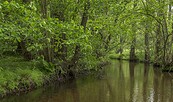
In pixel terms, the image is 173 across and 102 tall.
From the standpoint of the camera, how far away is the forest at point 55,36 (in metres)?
10.1

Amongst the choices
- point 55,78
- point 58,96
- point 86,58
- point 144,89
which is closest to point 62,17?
point 86,58

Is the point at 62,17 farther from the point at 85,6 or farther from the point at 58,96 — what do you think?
the point at 58,96

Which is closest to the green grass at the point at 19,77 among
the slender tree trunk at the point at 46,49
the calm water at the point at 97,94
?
the calm water at the point at 97,94

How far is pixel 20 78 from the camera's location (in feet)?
41.5

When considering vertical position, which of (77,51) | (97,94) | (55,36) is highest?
(55,36)

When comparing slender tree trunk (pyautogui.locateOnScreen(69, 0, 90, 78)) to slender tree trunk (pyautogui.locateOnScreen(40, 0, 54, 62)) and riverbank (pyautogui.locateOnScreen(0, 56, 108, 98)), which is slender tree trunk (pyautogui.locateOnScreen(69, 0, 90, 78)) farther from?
slender tree trunk (pyautogui.locateOnScreen(40, 0, 54, 62))

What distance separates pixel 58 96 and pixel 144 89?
5.47 metres

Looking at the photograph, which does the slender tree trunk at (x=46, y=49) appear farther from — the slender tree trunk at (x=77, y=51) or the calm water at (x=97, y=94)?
the calm water at (x=97, y=94)

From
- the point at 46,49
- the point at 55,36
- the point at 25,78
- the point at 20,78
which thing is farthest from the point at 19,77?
the point at 46,49

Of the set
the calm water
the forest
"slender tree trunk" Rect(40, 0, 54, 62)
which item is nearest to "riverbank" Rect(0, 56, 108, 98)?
the forest

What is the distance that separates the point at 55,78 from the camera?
51.2 ft

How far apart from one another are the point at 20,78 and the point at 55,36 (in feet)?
10.9

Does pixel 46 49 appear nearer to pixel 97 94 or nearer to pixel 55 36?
pixel 55 36

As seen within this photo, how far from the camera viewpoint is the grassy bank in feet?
38.0
